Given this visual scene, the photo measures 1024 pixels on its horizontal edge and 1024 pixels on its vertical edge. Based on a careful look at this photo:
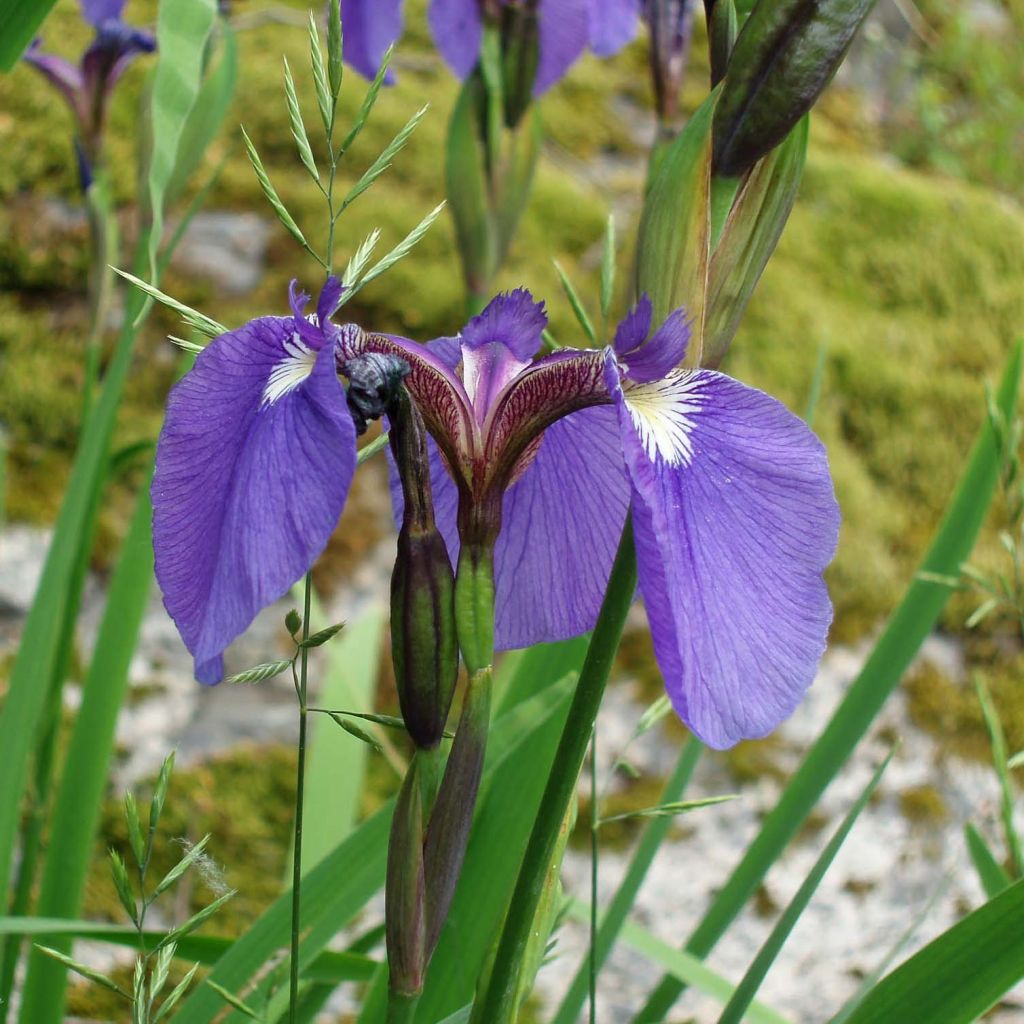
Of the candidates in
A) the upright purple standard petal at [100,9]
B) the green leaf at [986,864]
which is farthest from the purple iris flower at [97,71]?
the green leaf at [986,864]

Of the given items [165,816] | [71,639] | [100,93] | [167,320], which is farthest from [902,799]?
[100,93]

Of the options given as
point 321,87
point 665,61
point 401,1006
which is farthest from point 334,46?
point 665,61

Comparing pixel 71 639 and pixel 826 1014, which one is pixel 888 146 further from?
pixel 71 639

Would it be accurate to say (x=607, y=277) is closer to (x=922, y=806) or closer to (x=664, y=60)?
(x=664, y=60)

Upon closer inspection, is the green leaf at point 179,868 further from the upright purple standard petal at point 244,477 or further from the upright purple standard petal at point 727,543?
the upright purple standard petal at point 727,543

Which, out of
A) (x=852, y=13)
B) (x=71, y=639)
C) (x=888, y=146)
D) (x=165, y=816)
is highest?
(x=888, y=146)

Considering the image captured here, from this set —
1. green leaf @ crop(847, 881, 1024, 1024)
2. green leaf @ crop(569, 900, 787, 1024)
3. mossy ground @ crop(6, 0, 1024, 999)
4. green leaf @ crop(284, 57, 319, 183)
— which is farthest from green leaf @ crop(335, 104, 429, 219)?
mossy ground @ crop(6, 0, 1024, 999)

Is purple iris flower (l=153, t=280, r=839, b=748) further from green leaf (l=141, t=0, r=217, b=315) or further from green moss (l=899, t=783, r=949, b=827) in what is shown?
green moss (l=899, t=783, r=949, b=827)
